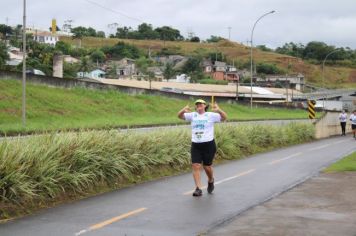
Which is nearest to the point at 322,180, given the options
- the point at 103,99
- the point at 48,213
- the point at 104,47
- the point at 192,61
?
the point at 48,213

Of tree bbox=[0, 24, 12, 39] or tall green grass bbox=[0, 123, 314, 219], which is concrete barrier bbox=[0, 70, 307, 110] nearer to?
tall green grass bbox=[0, 123, 314, 219]

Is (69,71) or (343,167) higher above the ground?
(69,71)

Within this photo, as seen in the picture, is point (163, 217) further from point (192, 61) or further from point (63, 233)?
point (192, 61)

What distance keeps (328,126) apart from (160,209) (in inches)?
1254

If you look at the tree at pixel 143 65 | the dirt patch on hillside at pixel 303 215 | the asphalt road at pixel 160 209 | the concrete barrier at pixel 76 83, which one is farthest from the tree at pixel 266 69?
the dirt patch on hillside at pixel 303 215

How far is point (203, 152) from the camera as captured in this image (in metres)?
11.6

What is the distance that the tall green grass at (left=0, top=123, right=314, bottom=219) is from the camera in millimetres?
9594

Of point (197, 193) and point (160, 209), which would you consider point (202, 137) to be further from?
point (160, 209)

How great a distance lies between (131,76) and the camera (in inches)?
5103

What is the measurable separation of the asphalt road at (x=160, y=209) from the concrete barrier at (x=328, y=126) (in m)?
22.0

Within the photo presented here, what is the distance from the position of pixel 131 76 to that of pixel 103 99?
269 ft

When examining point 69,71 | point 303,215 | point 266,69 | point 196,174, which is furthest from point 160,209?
point 266,69

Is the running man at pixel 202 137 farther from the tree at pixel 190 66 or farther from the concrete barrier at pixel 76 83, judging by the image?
the tree at pixel 190 66

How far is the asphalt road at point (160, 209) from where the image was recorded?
27.0 feet
